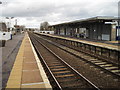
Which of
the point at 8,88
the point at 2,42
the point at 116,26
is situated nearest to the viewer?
the point at 8,88

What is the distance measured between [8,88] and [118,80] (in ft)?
16.4

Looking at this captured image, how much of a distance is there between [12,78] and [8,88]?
4.03 feet

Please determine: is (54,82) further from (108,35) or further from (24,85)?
(108,35)

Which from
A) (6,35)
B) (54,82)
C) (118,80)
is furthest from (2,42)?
(118,80)

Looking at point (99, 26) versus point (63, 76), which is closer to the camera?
point (63, 76)

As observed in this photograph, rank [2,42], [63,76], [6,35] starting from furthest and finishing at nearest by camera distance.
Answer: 1. [6,35]
2. [2,42]
3. [63,76]

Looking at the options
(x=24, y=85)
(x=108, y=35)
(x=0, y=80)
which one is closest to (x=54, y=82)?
(x=24, y=85)

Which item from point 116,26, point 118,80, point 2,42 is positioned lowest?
point 118,80

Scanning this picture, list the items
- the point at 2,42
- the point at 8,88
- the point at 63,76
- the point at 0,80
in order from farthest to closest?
the point at 2,42
the point at 63,76
the point at 0,80
the point at 8,88

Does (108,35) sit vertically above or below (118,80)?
above

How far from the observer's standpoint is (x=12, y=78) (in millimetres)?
6629

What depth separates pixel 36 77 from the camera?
266 inches

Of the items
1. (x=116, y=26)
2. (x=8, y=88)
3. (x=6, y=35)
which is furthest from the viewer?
(x=6, y=35)

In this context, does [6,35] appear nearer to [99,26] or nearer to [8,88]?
[99,26]
